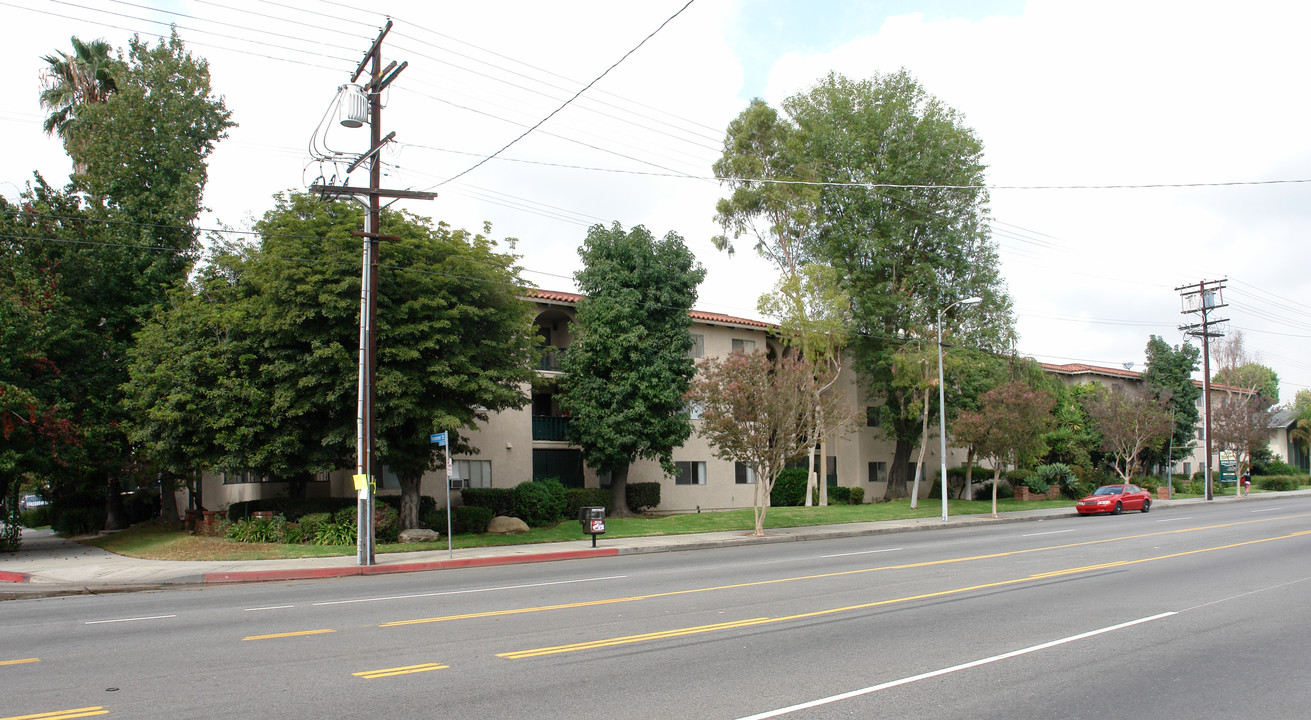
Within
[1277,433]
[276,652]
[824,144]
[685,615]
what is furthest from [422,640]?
[1277,433]

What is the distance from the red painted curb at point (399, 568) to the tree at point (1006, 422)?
19097 mm

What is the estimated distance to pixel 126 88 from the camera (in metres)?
29.6

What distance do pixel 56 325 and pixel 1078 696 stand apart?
2801 centimetres

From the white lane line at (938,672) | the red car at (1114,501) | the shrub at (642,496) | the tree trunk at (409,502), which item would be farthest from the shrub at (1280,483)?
the white lane line at (938,672)

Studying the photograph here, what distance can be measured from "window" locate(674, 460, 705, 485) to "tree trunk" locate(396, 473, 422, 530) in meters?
14.2

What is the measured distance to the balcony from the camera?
111 ft

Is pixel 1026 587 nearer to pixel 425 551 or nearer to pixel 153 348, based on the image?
pixel 425 551

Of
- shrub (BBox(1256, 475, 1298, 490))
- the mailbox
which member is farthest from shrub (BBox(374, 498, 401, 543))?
shrub (BBox(1256, 475, 1298, 490))

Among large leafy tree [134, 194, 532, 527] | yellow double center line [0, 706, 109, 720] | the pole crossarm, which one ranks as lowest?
yellow double center line [0, 706, 109, 720]

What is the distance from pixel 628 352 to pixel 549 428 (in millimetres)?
6063

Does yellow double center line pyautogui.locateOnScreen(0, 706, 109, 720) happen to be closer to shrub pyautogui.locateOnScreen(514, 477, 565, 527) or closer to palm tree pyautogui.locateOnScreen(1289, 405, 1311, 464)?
shrub pyautogui.locateOnScreen(514, 477, 565, 527)

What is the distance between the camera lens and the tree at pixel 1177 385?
5519 centimetres

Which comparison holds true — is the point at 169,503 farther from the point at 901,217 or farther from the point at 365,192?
A: the point at 901,217

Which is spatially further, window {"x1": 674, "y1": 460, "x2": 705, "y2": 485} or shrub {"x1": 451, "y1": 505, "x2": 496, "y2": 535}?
window {"x1": 674, "y1": 460, "x2": 705, "y2": 485}
